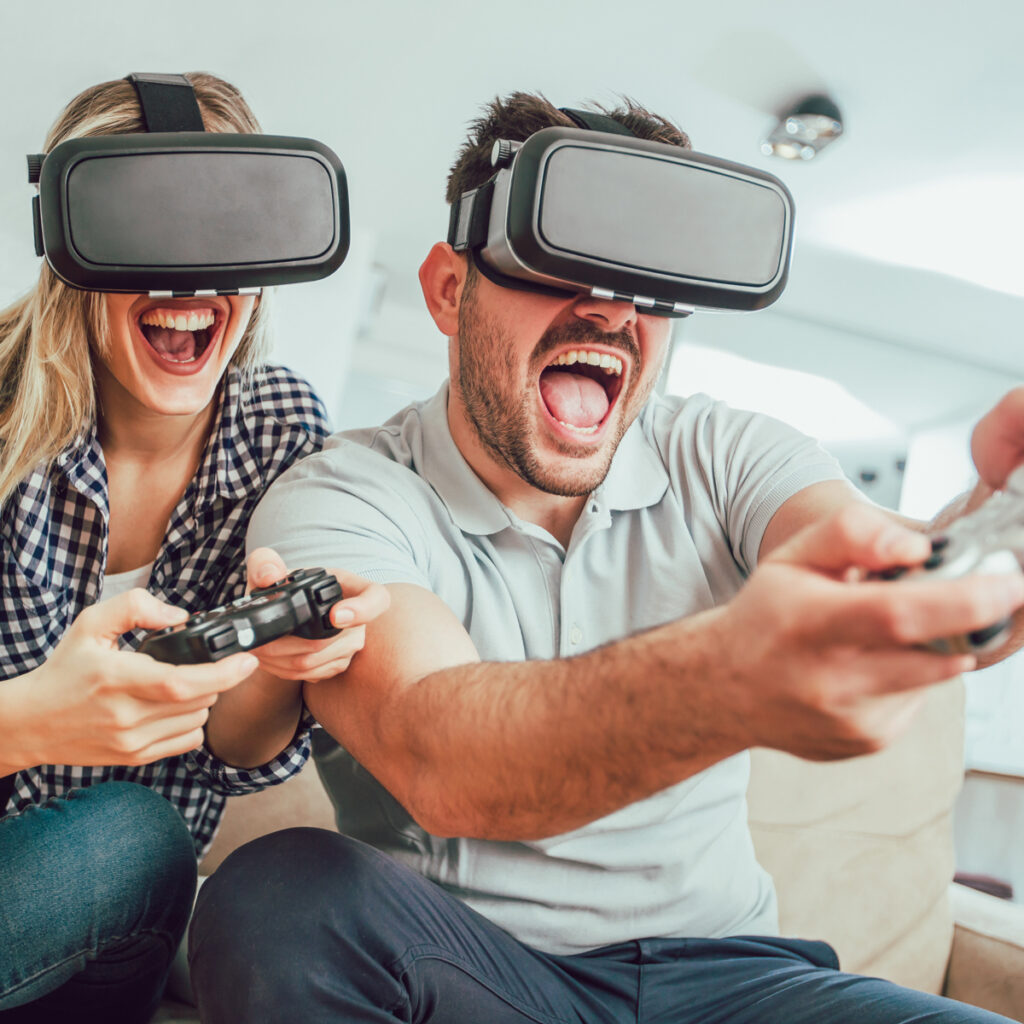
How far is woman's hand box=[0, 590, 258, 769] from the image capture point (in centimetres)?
70

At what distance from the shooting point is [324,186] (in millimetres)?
1041

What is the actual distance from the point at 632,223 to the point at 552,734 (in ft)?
1.92

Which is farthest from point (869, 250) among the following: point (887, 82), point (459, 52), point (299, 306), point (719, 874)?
point (719, 874)

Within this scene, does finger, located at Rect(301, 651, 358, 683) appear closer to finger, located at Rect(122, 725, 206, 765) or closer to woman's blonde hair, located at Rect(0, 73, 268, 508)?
finger, located at Rect(122, 725, 206, 765)

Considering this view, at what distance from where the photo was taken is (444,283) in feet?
4.33

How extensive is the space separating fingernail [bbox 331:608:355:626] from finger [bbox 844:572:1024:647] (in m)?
0.43

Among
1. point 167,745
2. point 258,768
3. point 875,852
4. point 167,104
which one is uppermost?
point 167,104

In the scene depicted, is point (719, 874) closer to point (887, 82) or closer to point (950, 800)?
point (950, 800)

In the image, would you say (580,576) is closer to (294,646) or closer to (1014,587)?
(294,646)

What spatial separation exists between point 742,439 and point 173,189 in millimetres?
705

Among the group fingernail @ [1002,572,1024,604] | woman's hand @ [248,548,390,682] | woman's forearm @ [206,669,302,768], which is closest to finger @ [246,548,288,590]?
woman's hand @ [248,548,390,682]

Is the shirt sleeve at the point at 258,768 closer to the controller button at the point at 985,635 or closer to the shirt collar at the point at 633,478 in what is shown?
the shirt collar at the point at 633,478

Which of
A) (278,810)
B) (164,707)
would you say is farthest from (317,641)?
(278,810)

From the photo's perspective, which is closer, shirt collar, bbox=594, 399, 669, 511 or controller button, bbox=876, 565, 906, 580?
controller button, bbox=876, 565, 906, 580
